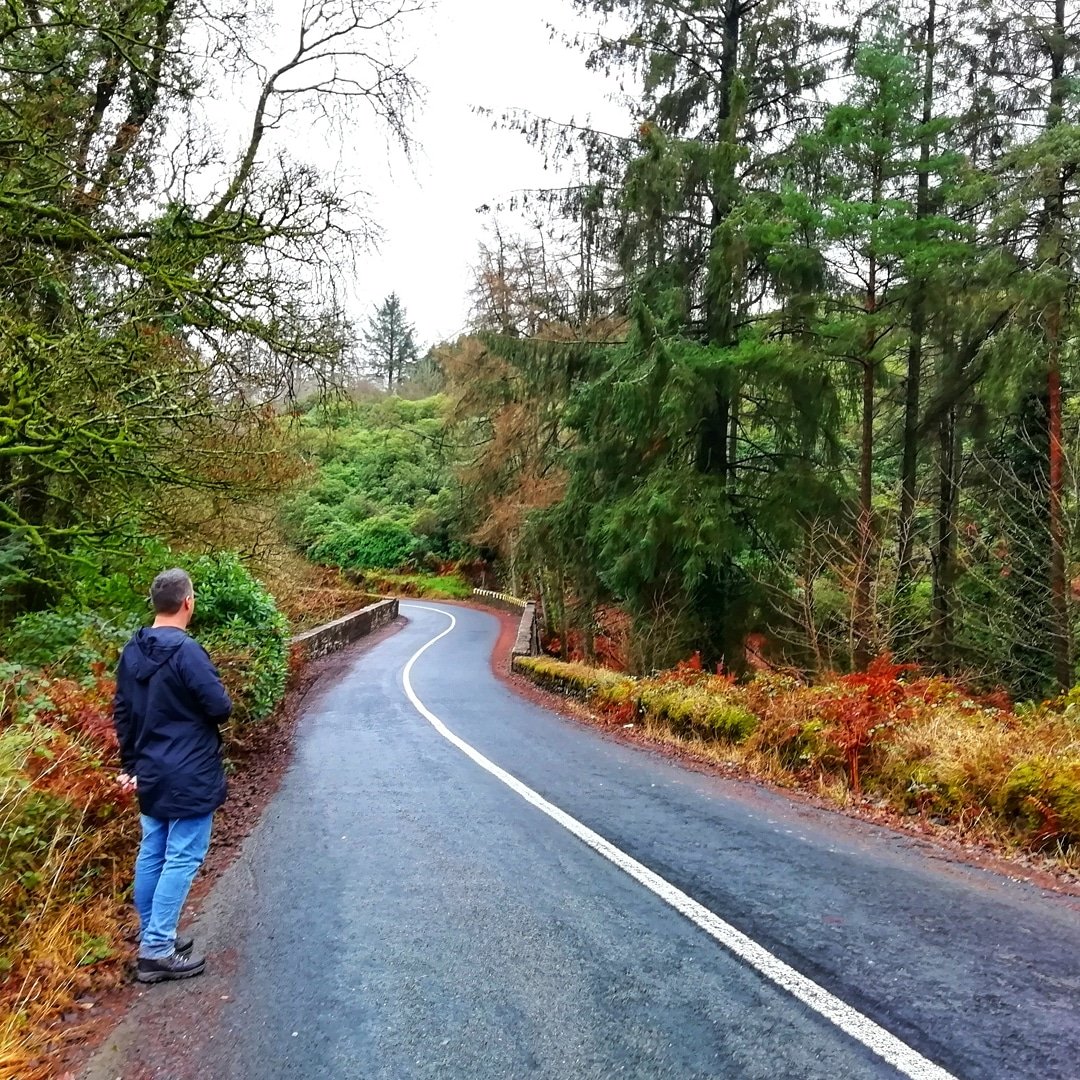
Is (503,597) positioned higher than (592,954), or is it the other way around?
(592,954)

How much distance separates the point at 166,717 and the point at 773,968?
3099 mm

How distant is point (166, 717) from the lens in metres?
4.09

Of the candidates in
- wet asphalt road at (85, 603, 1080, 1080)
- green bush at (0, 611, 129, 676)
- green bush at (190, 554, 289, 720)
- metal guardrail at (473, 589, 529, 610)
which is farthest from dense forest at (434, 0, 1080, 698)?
metal guardrail at (473, 589, 529, 610)

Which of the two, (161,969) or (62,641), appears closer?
(161,969)

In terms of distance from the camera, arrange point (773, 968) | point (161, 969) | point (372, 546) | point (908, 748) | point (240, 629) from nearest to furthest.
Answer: point (773, 968) < point (161, 969) < point (908, 748) < point (240, 629) < point (372, 546)

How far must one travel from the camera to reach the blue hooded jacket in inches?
160

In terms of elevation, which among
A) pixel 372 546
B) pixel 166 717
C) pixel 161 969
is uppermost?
pixel 166 717

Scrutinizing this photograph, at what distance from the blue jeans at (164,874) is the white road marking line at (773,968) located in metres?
2.58

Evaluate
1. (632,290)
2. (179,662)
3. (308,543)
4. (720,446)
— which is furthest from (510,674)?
(308,543)

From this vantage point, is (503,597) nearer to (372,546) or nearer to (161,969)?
(372,546)

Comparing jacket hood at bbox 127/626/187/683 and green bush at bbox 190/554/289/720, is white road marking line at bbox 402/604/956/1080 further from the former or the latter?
green bush at bbox 190/554/289/720

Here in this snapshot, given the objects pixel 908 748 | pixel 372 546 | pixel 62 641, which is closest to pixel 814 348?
pixel 908 748

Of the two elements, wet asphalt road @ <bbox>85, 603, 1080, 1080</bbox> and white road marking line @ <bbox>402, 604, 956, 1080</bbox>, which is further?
wet asphalt road @ <bbox>85, 603, 1080, 1080</bbox>

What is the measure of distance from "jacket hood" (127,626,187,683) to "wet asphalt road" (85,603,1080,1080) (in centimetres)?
151
